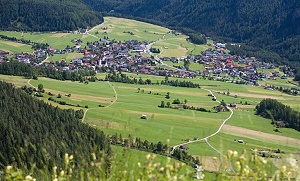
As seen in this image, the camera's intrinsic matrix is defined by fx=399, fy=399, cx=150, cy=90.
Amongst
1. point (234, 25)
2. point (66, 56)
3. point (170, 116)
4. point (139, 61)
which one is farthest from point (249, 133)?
point (234, 25)

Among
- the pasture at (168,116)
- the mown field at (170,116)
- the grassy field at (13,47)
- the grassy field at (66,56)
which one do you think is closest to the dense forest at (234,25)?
the grassy field at (13,47)

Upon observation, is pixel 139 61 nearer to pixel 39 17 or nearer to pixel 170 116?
pixel 170 116

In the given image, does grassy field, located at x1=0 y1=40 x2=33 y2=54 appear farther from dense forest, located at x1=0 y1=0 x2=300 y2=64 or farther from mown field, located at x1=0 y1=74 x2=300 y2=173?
mown field, located at x1=0 y1=74 x2=300 y2=173

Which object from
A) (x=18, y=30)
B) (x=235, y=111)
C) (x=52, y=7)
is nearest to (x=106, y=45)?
(x=18, y=30)

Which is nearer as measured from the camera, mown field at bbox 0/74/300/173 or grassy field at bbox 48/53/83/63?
mown field at bbox 0/74/300/173

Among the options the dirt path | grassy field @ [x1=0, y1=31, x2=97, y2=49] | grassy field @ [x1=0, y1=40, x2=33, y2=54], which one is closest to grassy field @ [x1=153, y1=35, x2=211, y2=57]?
grassy field @ [x1=0, y1=31, x2=97, y2=49]

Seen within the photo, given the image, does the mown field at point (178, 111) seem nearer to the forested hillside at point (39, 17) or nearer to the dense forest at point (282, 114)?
the dense forest at point (282, 114)

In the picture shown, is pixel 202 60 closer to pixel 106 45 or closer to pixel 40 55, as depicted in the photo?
pixel 106 45
